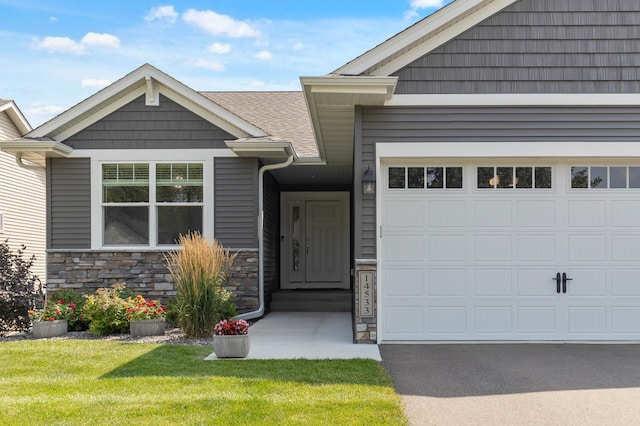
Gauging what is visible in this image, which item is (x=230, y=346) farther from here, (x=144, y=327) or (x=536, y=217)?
(x=536, y=217)

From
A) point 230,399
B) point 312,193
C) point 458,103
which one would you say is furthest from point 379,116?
point 312,193

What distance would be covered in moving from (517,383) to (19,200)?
47.0 feet

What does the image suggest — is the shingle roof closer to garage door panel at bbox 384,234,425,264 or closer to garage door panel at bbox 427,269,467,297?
garage door panel at bbox 384,234,425,264

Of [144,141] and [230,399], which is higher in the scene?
[144,141]

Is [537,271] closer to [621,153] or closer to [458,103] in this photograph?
[621,153]

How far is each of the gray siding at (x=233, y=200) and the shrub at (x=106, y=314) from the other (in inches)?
85.9

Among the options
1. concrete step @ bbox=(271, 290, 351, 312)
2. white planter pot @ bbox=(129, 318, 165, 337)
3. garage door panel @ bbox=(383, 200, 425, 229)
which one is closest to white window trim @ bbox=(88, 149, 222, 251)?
white planter pot @ bbox=(129, 318, 165, 337)

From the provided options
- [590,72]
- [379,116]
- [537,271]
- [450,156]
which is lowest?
[537,271]

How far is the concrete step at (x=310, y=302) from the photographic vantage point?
1283 centimetres

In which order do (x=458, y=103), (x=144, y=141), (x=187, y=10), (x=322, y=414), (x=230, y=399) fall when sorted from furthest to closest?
(x=187, y=10) < (x=144, y=141) < (x=458, y=103) < (x=230, y=399) < (x=322, y=414)

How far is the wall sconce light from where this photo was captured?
770 cm

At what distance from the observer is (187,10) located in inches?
565

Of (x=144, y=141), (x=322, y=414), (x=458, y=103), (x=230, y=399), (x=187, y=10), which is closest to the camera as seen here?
(x=322, y=414)

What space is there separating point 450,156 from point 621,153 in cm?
213
